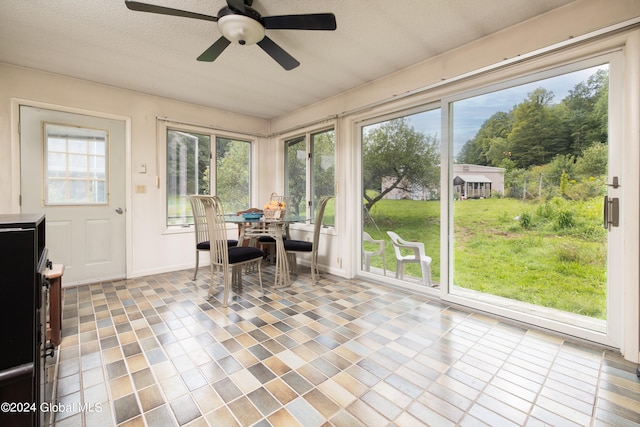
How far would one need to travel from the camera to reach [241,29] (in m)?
1.92

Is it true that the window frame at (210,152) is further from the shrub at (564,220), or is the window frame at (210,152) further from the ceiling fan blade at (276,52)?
the shrub at (564,220)

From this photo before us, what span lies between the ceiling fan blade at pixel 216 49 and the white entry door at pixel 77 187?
6.77ft

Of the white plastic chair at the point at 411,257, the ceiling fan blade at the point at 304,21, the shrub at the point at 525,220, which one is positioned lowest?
the white plastic chair at the point at 411,257

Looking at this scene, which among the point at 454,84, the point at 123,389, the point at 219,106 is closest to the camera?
the point at 123,389

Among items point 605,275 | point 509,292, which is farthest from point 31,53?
point 605,275

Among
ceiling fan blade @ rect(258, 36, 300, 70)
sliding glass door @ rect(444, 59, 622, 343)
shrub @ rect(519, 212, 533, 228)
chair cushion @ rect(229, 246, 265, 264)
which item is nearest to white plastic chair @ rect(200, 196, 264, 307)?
chair cushion @ rect(229, 246, 265, 264)

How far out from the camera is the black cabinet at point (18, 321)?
0.88 meters

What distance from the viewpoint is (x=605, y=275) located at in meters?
2.09

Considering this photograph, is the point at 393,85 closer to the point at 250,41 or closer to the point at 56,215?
the point at 250,41

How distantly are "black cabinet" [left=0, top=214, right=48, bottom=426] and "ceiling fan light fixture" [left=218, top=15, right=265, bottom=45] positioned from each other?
A: 1.67 m

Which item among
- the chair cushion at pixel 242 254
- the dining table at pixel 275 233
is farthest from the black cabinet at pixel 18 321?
the dining table at pixel 275 233

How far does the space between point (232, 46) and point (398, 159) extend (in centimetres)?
214

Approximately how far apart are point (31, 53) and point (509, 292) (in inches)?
204

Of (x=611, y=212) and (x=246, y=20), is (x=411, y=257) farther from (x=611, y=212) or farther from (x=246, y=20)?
(x=246, y=20)
